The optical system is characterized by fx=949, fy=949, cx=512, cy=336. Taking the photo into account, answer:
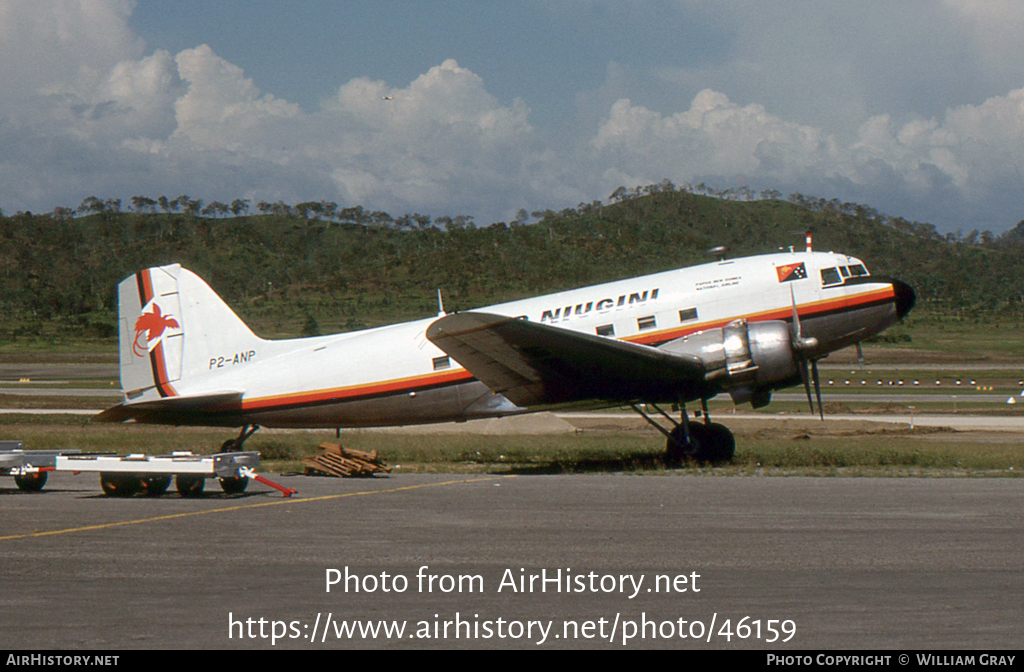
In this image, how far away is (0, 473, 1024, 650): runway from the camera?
276 inches

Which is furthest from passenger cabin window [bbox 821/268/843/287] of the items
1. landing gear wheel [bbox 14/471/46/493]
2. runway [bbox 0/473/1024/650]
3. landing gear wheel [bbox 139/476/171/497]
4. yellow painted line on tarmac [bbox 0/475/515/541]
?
landing gear wheel [bbox 14/471/46/493]

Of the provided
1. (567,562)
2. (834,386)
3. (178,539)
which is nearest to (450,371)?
(178,539)

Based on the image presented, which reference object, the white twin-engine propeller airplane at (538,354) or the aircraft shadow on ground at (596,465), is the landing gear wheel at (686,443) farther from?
the aircraft shadow on ground at (596,465)

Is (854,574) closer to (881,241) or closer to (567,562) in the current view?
(567,562)

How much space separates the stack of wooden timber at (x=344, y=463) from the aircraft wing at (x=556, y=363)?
2.83m

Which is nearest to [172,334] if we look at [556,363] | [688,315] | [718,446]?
[556,363]

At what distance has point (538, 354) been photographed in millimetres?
19469

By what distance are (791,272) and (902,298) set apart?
8.48ft

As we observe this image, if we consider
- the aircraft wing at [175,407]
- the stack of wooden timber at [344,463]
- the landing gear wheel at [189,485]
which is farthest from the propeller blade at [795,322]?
the aircraft wing at [175,407]

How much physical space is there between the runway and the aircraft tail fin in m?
6.44

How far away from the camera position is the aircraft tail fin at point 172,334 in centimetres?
2258

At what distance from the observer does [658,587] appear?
336 inches

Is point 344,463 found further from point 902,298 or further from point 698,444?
point 902,298
